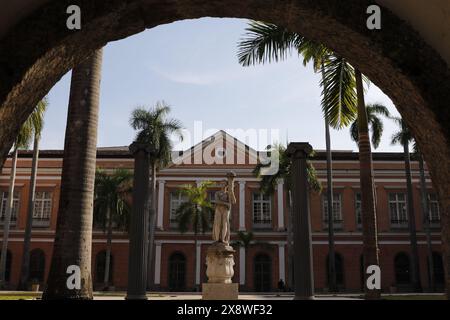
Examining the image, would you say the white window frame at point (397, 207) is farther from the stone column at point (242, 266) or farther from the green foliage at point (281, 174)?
the stone column at point (242, 266)

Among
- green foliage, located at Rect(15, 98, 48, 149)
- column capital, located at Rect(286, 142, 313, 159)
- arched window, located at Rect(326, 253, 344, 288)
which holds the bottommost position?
arched window, located at Rect(326, 253, 344, 288)

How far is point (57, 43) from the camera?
9.89 ft

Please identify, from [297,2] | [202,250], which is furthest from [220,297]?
[202,250]

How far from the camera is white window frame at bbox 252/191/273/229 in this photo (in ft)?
126

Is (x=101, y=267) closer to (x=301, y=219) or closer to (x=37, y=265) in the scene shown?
(x=37, y=265)

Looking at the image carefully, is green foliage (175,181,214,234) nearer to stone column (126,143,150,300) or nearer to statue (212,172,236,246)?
statue (212,172,236,246)

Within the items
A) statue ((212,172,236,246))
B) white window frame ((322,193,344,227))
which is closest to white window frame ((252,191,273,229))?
white window frame ((322,193,344,227))

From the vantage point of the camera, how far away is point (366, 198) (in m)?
11.2

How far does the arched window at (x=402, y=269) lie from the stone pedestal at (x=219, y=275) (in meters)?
26.6

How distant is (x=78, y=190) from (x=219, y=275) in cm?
595

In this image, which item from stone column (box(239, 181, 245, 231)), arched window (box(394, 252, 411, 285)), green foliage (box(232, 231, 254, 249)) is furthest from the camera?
stone column (box(239, 181, 245, 231))

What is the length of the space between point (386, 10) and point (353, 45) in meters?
0.32

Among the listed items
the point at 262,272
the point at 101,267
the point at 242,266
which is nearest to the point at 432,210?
the point at 262,272

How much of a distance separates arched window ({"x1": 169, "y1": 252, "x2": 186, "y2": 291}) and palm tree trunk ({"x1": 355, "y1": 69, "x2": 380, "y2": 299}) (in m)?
27.6
